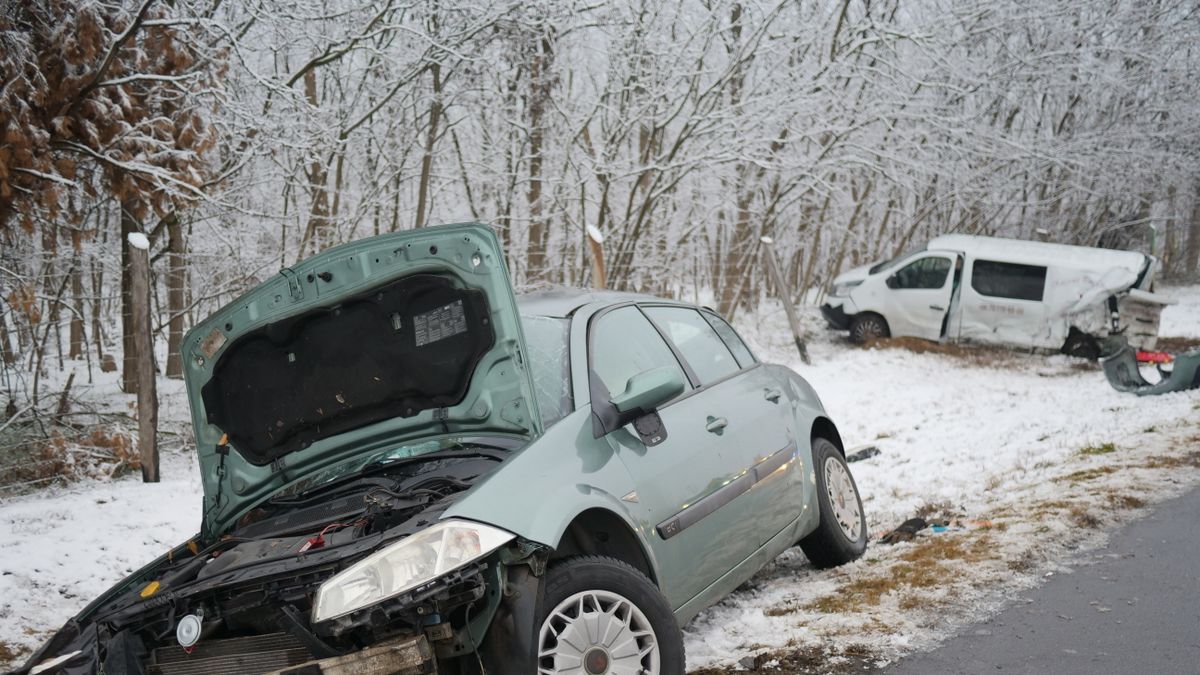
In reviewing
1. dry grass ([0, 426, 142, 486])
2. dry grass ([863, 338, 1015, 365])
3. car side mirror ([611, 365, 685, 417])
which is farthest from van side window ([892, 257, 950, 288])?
car side mirror ([611, 365, 685, 417])

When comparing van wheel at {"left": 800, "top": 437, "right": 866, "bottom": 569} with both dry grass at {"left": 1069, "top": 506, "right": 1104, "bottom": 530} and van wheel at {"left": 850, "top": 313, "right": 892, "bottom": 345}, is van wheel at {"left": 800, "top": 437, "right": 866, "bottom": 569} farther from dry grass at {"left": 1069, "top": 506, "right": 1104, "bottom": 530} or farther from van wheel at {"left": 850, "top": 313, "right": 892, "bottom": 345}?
van wheel at {"left": 850, "top": 313, "right": 892, "bottom": 345}

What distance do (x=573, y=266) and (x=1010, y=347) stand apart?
23.9 ft

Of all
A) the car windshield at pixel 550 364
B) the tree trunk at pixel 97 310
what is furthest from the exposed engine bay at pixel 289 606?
the tree trunk at pixel 97 310

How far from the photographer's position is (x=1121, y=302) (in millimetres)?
15352

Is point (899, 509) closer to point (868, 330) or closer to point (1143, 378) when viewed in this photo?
point (1143, 378)

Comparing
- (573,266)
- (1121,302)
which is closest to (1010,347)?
(1121,302)

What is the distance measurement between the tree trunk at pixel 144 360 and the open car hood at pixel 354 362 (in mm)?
3558

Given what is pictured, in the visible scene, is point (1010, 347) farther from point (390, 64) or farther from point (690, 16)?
point (390, 64)

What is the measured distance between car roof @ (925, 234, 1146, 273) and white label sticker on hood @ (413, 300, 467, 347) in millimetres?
14322

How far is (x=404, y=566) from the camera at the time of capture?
3.05 m

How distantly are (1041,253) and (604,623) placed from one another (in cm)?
1501

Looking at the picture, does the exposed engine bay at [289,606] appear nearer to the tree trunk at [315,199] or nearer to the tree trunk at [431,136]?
the tree trunk at [315,199]

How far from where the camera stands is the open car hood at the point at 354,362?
396 centimetres

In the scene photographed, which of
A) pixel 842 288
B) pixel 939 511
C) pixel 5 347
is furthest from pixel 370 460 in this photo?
pixel 842 288
